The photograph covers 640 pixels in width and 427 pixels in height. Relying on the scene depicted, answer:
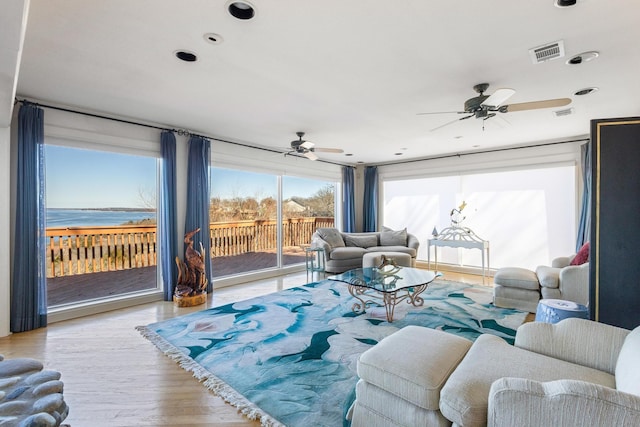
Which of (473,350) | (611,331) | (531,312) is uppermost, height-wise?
(611,331)

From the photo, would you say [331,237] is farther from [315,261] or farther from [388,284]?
[388,284]

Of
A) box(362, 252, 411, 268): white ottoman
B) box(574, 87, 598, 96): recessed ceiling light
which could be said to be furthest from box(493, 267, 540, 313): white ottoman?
box(574, 87, 598, 96): recessed ceiling light

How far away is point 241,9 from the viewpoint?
71.5 inches

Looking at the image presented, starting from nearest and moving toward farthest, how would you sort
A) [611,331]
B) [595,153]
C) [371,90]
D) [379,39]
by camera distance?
[611,331], [595,153], [379,39], [371,90]

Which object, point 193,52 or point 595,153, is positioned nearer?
point 595,153

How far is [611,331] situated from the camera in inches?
64.6

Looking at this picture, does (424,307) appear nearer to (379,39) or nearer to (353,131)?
(353,131)

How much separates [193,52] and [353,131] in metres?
A: 2.73

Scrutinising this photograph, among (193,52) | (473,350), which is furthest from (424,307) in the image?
(193,52)

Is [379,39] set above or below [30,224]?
above

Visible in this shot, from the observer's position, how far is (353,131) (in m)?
4.62

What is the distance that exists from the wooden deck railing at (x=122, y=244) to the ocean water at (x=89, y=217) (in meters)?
0.08

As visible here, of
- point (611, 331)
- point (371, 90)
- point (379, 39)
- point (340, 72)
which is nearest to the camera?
point (611, 331)

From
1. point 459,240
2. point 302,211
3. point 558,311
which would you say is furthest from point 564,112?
point 302,211
